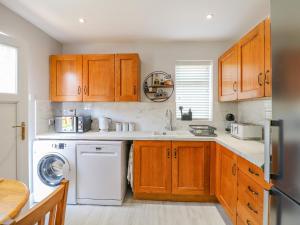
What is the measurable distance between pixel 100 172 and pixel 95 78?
4.66 feet

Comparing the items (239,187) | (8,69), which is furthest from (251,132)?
(8,69)

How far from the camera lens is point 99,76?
3.00 m

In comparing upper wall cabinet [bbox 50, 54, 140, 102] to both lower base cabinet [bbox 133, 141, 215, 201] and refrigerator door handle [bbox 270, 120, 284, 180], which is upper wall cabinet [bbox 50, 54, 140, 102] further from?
refrigerator door handle [bbox 270, 120, 284, 180]

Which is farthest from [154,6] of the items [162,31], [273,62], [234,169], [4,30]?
[234,169]

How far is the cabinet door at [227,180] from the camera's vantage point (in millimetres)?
1985

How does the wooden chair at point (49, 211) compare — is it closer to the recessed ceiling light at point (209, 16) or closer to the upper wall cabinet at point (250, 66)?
the upper wall cabinet at point (250, 66)

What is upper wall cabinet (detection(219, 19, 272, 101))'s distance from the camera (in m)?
1.74

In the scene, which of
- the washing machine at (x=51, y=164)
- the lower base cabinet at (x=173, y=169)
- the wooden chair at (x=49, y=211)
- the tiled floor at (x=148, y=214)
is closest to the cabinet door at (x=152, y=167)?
the lower base cabinet at (x=173, y=169)

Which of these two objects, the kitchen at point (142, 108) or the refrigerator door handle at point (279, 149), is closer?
the refrigerator door handle at point (279, 149)

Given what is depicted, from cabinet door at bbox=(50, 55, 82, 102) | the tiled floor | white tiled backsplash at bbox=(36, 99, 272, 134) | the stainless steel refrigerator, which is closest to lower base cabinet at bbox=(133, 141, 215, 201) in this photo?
the tiled floor

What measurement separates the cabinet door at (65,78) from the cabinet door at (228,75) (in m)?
2.23

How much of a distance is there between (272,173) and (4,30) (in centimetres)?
289

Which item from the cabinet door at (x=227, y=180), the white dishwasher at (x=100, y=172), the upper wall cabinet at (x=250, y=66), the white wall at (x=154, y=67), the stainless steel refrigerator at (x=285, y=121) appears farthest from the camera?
the white wall at (x=154, y=67)

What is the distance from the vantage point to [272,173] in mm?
1049
